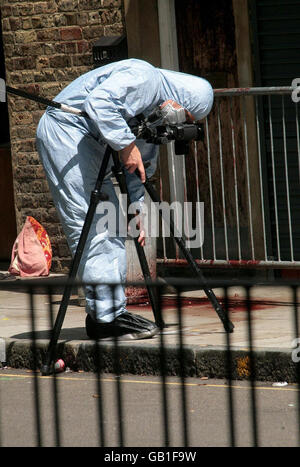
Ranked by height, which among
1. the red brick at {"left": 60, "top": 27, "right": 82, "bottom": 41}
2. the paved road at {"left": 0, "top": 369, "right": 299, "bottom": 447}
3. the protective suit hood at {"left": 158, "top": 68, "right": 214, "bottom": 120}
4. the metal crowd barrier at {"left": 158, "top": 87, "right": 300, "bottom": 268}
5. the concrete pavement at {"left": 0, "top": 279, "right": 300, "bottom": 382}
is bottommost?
the paved road at {"left": 0, "top": 369, "right": 299, "bottom": 447}

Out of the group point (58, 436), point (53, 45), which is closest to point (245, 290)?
point (58, 436)

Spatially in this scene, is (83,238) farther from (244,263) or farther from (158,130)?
(244,263)

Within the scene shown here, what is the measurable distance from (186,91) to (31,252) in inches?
A: 161

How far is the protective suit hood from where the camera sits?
298 inches

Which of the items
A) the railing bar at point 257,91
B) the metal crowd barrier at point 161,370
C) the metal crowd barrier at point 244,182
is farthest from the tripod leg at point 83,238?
the metal crowd barrier at point 244,182

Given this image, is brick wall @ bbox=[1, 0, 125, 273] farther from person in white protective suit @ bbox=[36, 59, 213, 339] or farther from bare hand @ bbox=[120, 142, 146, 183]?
bare hand @ bbox=[120, 142, 146, 183]

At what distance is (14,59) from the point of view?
11.6 meters

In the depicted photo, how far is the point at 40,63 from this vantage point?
1139cm

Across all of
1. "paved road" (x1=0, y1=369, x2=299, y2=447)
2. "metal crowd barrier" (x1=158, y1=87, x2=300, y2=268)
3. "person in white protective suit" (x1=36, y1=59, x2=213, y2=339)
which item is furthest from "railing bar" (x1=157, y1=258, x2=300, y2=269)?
"paved road" (x1=0, y1=369, x2=299, y2=447)

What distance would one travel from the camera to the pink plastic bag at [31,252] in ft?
37.0

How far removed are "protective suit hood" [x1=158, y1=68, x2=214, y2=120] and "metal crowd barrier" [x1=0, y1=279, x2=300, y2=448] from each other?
4.82ft

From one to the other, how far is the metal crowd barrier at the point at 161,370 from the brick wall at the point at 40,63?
1946 mm
